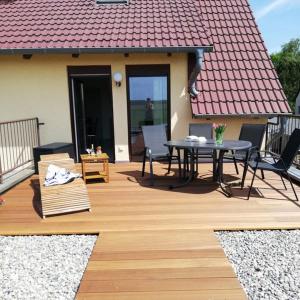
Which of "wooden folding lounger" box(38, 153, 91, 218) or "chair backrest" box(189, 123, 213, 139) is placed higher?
"chair backrest" box(189, 123, 213, 139)

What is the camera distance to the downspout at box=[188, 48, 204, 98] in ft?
18.5

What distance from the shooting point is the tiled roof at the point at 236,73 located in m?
6.06

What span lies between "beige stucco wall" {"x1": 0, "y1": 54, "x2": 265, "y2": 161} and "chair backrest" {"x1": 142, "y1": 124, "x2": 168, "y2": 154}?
100 cm

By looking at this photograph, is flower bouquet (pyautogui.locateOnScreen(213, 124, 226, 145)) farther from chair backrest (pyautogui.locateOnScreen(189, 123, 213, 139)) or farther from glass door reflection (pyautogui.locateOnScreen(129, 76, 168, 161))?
glass door reflection (pyautogui.locateOnScreen(129, 76, 168, 161))

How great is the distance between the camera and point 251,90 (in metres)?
6.28

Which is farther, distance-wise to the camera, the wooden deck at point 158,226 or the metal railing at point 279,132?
the metal railing at point 279,132

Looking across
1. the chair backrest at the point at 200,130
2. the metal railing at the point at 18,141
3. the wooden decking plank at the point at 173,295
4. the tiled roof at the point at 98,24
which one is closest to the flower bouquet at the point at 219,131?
the chair backrest at the point at 200,130

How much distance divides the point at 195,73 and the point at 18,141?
13.1ft

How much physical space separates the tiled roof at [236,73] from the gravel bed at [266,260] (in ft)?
11.2

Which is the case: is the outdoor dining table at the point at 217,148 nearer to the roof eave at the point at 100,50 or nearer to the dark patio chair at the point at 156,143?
the dark patio chair at the point at 156,143

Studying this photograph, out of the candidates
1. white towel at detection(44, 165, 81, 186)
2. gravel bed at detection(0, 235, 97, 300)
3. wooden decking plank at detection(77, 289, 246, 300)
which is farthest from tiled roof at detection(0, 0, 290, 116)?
wooden decking plank at detection(77, 289, 246, 300)

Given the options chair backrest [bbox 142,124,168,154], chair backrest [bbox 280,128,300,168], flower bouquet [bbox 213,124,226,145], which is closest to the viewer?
chair backrest [bbox 280,128,300,168]

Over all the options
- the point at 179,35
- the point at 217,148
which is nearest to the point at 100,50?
the point at 179,35

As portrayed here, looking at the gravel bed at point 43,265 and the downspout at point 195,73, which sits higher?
the downspout at point 195,73
